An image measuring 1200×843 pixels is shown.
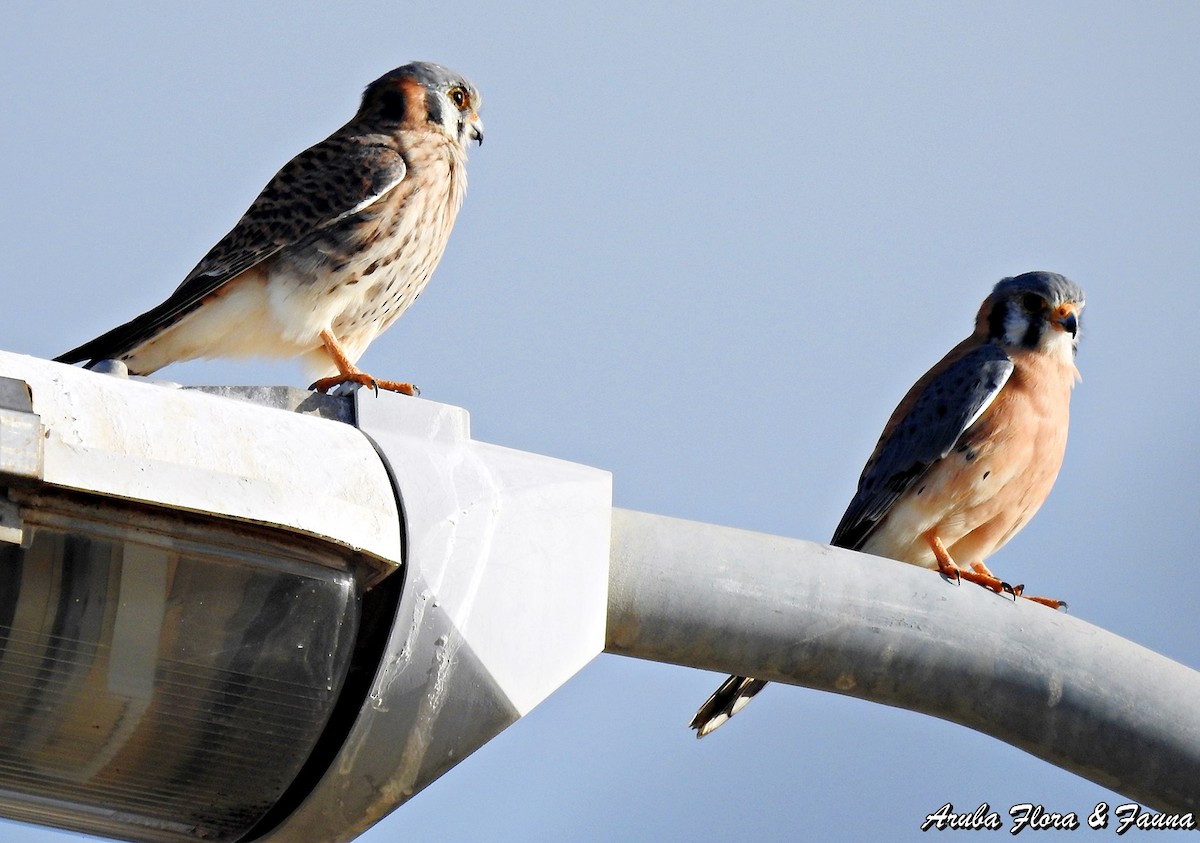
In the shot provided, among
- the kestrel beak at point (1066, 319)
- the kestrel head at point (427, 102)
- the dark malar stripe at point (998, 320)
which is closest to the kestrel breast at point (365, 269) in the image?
the kestrel head at point (427, 102)

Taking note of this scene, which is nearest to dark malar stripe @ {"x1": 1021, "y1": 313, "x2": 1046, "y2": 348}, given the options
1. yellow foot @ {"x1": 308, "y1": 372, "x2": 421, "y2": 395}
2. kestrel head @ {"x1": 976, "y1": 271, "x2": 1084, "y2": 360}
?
kestrel head @ {"x1": 976, "y1": 271, "x2": 1084, "y2": 360}

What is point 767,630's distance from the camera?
232cm

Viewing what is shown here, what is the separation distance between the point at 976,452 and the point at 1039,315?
65 centimetres

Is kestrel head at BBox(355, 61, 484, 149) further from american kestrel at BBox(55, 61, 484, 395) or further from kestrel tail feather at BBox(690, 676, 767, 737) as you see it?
kestrel tail feather at BBox(690, 676, 767, 737)

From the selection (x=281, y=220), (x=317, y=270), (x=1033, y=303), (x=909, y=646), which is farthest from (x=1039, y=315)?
(x=909, y=646)

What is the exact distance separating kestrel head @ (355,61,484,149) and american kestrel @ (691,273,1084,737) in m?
1.76

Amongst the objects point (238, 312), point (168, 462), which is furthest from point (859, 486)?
point (168, 462)

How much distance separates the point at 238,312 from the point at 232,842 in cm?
296

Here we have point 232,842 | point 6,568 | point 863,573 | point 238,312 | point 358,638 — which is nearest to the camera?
point 6,568

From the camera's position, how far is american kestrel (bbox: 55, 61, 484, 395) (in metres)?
4.86

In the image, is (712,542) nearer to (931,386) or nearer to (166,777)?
(166,777)

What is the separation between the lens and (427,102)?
5.56 metres

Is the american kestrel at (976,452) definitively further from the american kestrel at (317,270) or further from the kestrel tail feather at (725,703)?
the american kestrel at (317,270)

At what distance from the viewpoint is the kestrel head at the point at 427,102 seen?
5508mm
